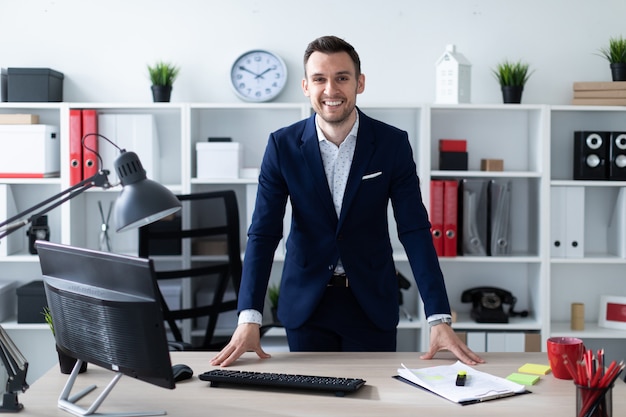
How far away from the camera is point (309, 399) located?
6.64ft

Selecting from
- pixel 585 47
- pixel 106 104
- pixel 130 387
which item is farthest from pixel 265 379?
pixel 585 47

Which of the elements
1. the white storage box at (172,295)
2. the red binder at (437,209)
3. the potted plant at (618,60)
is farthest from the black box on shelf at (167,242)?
the potted plant at (618,60)

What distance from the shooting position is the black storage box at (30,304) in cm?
423

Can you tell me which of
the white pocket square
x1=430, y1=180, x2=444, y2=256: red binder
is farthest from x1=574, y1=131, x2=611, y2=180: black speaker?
the white pocket square

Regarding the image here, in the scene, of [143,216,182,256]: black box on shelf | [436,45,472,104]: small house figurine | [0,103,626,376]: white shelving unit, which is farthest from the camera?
[0,103,626,376]: white shelving unit

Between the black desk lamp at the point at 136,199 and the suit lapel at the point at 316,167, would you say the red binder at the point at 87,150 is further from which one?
the black desk lamp at the point at 136,199

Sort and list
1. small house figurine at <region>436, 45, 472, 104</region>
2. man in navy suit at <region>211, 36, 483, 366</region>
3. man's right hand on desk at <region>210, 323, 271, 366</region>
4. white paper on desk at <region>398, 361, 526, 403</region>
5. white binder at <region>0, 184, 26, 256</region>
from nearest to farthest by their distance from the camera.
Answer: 1. white paper on desk at <region>398, 361, 526, 403</region>
2. man's right hand on desk at <region>210, 323, 271, 366</region>
3. man in navy suit at <region>211, 36, 483, 366</region>
4. small house figurine at <region>436, 45, 472, 104</region>
5. white binder at <region>0, 184, 26, 256</region>

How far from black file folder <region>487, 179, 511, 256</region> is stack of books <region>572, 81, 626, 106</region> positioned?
59cm

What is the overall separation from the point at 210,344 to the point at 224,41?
181 centimetres

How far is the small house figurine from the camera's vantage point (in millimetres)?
4215

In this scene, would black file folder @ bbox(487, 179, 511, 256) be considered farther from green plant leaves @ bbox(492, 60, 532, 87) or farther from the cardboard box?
green plant leaves @ bbox(492, 60, 532, 87)

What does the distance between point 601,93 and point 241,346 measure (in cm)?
275

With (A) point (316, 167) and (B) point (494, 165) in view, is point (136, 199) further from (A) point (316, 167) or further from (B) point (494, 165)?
(B) point (494, 165)

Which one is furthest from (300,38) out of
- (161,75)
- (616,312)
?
(616,312)
